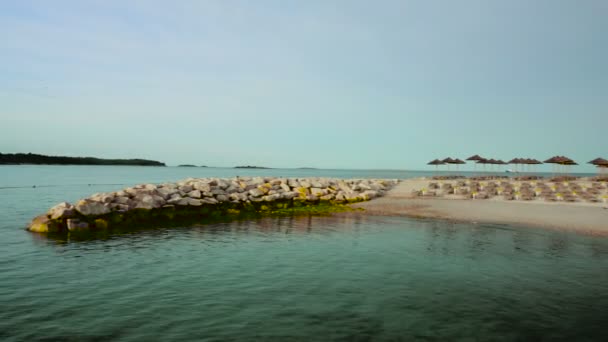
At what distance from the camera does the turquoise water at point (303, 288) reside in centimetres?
741

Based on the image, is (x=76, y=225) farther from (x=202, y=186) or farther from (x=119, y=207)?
(x=202, y=186)

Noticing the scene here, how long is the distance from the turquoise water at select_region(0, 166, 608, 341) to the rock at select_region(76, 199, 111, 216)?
3.09 meters

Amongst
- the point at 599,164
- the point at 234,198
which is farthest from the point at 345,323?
the point at 599,164

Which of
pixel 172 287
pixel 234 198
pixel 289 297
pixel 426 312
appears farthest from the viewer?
pixel 234 198

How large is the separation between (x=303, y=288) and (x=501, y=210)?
2232 cm

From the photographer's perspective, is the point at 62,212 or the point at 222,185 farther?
the point at 222,185

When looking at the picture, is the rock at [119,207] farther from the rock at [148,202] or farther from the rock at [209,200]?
the rock at [209,200]

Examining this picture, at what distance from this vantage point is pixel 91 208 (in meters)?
20.4

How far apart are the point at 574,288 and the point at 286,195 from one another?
22122 millimetres

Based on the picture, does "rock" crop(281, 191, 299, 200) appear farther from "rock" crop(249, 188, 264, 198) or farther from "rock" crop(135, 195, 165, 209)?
"rock" crop(135, 195, 165, 209)

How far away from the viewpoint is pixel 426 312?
8391 mm

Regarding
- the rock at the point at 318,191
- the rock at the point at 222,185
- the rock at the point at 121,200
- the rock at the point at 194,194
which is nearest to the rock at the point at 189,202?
the rock at the point at 194,194

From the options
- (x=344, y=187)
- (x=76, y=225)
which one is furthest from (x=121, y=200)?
(x=344, y=187)

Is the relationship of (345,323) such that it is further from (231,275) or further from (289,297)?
(231,275)
